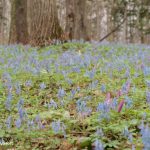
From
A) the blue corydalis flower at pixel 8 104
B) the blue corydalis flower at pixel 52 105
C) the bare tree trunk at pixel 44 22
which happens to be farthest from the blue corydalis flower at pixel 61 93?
the bare tree trunk at pixel 44 22

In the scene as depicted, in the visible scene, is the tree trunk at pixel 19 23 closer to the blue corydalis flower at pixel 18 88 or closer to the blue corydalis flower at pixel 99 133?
the blue corydalis flower at pixel 18 88

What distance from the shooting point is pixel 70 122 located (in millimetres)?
4059

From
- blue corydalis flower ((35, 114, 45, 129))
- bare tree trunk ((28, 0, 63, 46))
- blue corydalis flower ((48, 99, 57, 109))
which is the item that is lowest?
blue corydalis flower ((35, 114, 45, 129))

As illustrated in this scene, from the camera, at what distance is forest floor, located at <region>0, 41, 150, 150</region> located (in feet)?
11.9

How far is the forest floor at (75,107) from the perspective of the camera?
362cm

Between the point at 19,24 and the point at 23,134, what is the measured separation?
12.2m

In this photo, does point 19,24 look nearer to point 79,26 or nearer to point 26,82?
point 79,26

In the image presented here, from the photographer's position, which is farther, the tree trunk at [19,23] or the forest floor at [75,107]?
the tree trunk at [19,23]

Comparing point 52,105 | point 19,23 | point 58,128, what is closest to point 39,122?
point 58,128

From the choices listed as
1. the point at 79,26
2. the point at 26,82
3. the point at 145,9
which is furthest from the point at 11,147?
the point at 145,9

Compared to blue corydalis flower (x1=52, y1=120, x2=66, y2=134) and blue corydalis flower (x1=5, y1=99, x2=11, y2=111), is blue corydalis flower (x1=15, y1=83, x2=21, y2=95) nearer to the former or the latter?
blue corydalis flower (x1=5, y1=99, x2=11, y2=111)

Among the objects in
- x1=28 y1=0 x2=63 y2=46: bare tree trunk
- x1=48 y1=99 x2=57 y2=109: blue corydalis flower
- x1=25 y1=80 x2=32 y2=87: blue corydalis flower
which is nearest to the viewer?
x1=48 y1=99 x2=57 y2=109: blue corydalis flower

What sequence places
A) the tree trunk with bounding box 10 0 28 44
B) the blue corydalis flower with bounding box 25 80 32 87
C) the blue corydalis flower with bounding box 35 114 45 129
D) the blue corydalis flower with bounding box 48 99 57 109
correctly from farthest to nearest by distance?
1. the tree trunk with bounding box 10 0 28 44
2. the blue corydalis flower with bounding box 25 80 32 87
3. the blue corydalis flower with bounding box 48 99 57 109
4. the blue corydalis flower with bounding box 35 114 45 129

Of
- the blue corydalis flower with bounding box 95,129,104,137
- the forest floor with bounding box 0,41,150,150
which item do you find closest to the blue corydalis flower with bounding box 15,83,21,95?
the forest floor with bounding box 0,41,150,150
